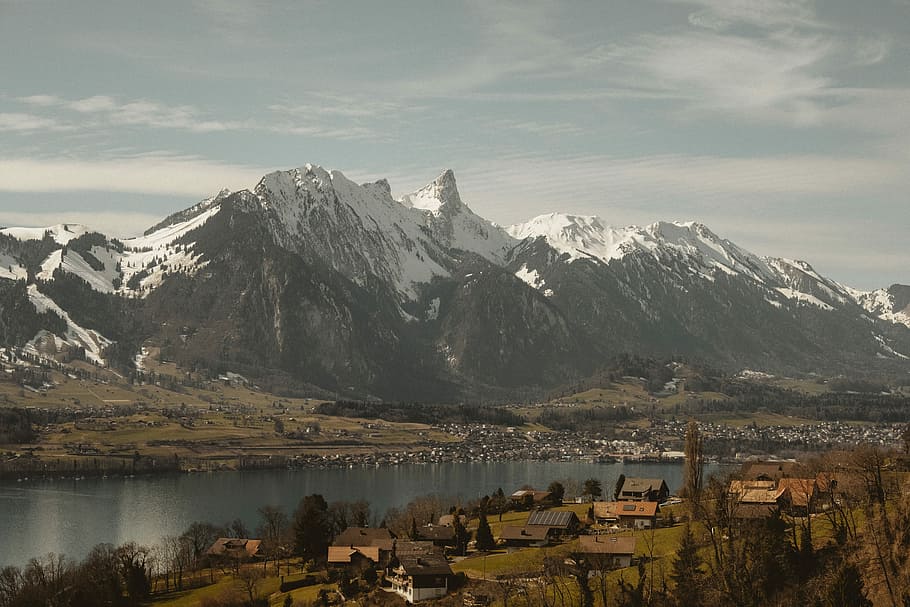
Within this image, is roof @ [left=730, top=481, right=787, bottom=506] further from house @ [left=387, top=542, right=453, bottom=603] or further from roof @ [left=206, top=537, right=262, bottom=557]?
roof @ [left=206, top=537, right=262, bottom=557]

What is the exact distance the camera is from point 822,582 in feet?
218

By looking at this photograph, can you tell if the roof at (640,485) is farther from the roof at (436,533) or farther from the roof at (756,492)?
the roof at (436,533)

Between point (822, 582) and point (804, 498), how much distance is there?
83.1 feet

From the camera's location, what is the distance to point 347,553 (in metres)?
102

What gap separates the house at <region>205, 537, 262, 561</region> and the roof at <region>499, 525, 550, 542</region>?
27028mm

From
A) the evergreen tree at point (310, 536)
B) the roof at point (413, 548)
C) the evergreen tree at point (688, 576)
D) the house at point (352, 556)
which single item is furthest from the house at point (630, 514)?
the evergreen tree at point (688, 576)

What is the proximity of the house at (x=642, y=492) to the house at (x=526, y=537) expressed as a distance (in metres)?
22.3

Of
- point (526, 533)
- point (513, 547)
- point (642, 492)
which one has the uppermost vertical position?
point (642, 492)

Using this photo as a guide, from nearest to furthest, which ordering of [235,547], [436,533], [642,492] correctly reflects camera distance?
[436,533] → [235,547] → [642,492]

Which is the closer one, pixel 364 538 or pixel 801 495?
pixel 801 495

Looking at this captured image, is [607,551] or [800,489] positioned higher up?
[800,489]

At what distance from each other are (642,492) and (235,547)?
4385 cm

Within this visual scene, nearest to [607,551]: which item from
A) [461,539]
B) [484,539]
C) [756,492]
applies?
[484,539]

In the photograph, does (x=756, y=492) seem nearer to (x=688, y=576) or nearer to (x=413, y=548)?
(x=688, y=576)
